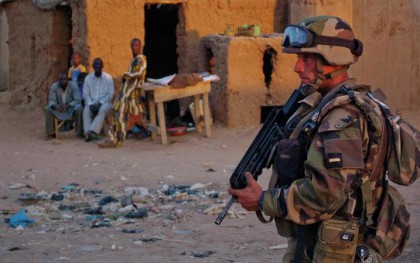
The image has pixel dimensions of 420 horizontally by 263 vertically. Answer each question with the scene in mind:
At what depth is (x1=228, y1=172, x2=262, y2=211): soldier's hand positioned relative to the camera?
121 inches

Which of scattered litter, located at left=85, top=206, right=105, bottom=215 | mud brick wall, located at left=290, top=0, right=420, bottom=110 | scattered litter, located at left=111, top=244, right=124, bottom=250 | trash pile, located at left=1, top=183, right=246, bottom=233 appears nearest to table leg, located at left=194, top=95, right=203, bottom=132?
mud brick wall, located at left=290, top=0, right=420, bottom=110

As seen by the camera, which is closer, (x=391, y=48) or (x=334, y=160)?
(x=334, y=160)

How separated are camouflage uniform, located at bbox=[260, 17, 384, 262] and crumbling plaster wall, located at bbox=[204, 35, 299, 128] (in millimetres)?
9551

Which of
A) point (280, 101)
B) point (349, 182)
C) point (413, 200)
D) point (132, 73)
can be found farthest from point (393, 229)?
point (280, 101)

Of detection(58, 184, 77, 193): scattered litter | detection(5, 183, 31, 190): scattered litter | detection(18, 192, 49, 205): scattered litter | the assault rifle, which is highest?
the assault rifle

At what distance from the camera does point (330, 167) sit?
2.86 metres

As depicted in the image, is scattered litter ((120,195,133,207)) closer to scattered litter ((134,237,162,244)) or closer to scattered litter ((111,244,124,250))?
scattered litter ((134,237,162,244))

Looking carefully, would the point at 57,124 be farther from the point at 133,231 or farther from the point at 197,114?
the point at 133,231

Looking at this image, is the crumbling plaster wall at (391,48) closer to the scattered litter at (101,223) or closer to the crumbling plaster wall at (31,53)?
the crumbling plaster wall at (31,53)

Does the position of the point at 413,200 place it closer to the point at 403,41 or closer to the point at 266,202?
the point at 266,202

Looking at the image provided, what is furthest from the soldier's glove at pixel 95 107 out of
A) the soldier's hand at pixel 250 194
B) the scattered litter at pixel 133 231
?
the soldier's hand at pixel 250 194

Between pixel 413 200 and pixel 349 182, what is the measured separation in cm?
519

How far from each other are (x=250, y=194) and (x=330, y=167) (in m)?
0.37

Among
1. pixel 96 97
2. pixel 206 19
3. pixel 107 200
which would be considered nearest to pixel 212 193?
pixel 107 200
